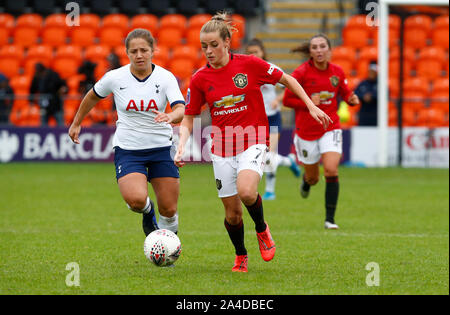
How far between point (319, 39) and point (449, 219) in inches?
124

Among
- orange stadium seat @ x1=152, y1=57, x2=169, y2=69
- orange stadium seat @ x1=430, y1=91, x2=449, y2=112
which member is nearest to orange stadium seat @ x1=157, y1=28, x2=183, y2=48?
orange stadium seat @ x1=152, y1=57, x2=169, y2=69

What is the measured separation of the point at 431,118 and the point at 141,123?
13.6 metres

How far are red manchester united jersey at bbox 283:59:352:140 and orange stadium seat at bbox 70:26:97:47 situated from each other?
15.6m

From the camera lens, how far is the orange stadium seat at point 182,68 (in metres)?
22.7

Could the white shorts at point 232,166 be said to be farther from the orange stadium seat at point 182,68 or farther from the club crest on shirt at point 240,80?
the orange stadium seat at point 182,68

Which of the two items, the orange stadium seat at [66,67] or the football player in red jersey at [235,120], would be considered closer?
the football player in red jersey at [235,120]

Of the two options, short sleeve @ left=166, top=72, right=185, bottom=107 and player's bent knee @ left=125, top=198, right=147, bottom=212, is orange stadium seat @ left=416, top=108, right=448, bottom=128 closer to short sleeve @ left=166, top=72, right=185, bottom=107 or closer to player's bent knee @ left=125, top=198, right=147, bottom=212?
short sleeve @ left=166, top=72, right=185, bottom=107

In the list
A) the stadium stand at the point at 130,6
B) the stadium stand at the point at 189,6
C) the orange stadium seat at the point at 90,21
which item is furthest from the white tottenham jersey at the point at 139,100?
the stadium stand at the point at 130,6

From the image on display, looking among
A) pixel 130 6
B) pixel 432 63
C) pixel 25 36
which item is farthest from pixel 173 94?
pixel 130 6

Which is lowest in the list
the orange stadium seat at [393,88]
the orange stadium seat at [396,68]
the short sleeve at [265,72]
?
the short sleeve at [265,72]

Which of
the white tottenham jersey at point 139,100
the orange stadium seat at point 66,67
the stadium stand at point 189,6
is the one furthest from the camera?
the stadium stand at point 189,6

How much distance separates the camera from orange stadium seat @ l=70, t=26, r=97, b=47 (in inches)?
971

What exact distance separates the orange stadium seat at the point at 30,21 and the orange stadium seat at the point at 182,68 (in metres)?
5.08

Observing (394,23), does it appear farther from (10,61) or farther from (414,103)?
(10,61)
